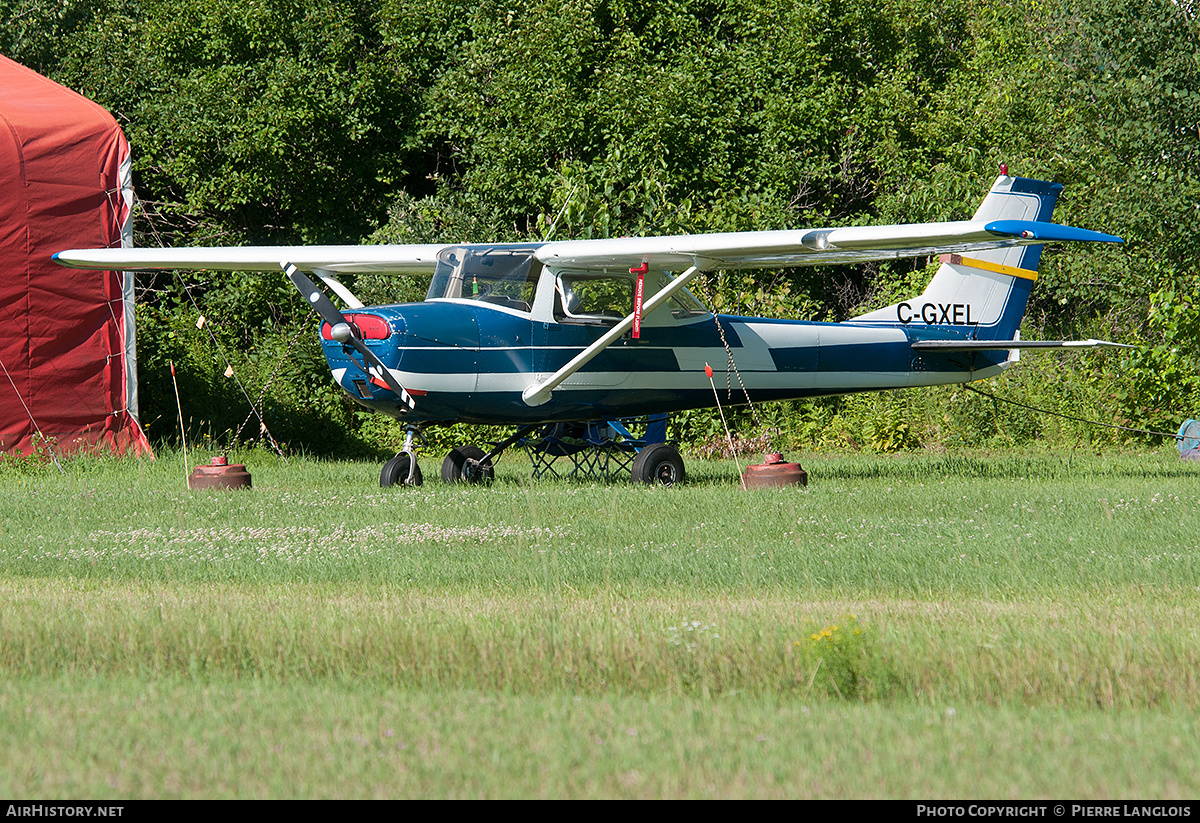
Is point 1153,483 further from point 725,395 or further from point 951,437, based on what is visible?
point 951,437

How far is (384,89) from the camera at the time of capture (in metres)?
22.8

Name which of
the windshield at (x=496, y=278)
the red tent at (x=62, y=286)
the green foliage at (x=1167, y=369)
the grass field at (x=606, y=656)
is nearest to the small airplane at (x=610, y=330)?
the windshield at (x=496, y=278)

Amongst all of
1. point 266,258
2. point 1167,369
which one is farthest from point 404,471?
point 1167,369

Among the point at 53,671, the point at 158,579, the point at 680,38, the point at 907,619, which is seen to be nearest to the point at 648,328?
the point at 158,579

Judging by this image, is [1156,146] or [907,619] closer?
[907,619]

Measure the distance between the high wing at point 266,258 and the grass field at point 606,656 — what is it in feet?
15.9

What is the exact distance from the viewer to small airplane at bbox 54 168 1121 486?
1135cm

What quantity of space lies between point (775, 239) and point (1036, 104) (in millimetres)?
12571

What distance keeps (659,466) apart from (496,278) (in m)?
2.66

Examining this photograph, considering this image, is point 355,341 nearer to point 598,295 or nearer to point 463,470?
point 463,470

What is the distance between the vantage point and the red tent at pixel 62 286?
50.8ft

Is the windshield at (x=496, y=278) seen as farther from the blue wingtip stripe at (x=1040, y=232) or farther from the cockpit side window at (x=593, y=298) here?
the blue wingtip stripe at (x=1040, y=232)

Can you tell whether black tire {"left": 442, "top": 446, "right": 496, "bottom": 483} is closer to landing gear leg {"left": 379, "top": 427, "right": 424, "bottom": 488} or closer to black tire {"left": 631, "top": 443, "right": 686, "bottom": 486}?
landing gear leg {"left": 379, "top": 427, "right": 424, "bottom": 488}

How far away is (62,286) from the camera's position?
15.9 metres
